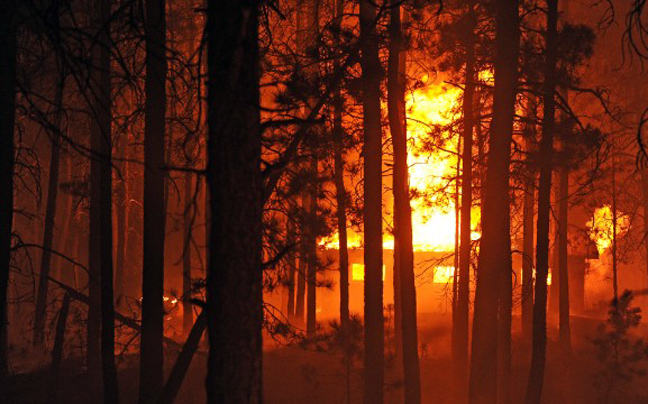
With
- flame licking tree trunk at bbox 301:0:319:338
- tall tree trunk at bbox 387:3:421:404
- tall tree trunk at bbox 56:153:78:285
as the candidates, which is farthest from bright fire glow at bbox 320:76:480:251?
tall tree trunk at bbox 56:153:78:285

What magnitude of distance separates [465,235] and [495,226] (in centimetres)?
549

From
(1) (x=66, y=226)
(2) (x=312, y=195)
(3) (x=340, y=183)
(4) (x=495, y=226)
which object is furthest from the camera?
(1) (x=66, y=226)

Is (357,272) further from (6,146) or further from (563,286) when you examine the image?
(6,146)

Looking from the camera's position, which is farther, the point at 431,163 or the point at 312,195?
the point at 431,163

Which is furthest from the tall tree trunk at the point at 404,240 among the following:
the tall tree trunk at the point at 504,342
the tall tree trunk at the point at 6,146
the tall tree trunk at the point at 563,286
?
the tall tree trunk at the point at 563,286

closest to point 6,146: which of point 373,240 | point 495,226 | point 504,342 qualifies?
point 373,240

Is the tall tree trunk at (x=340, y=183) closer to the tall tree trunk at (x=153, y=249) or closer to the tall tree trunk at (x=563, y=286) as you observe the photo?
the tall tree trunk at (x=153, y=249)

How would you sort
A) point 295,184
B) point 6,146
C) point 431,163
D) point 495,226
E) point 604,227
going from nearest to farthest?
point 6,146 < point 495,226 < point 295,184 < point 431,163 < point 604,227

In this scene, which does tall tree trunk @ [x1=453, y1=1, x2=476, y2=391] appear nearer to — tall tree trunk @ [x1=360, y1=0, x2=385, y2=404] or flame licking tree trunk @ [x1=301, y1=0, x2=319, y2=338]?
flame licking tree trunk @ [x1=301, y1=0, x2=319, y2=338]

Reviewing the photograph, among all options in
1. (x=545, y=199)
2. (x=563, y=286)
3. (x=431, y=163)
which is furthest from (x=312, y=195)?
(x=563, y=286)

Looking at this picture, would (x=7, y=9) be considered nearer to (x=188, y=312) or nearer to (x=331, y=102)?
(x=331, y=102)

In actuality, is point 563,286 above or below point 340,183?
below

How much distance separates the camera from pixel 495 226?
32.7 feet

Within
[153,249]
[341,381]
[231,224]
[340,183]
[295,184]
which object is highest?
[340,183]
